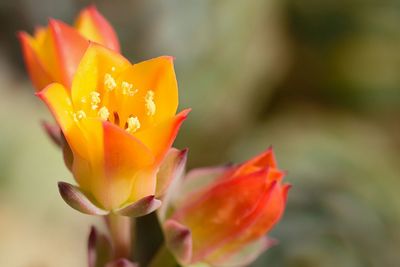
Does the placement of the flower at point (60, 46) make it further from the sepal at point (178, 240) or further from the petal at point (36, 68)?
the sepal at point (178, 240)

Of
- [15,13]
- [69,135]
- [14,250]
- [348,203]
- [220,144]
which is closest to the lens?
[69,135]

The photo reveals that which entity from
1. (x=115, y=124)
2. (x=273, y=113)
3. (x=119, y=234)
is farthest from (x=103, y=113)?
(x=273, y=113)

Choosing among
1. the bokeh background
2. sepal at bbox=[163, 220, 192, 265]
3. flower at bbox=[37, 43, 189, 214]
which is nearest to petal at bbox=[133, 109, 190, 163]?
flower at bbox=[37, 43, 189, 214]

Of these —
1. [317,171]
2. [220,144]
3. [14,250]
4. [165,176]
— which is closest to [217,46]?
[220,144]

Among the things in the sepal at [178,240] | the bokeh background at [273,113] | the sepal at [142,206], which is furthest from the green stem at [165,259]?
the bokeh background at [273,113]

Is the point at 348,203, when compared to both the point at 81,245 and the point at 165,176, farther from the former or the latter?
the point at 165,176

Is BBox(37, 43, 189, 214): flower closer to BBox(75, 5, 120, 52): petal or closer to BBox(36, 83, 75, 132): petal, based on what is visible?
BBox(36, 83, 75, 132): petal

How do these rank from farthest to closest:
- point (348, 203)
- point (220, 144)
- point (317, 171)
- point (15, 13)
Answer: point (15, 13) → point (220, 144) → point (317, 171) → point (348, 203)
